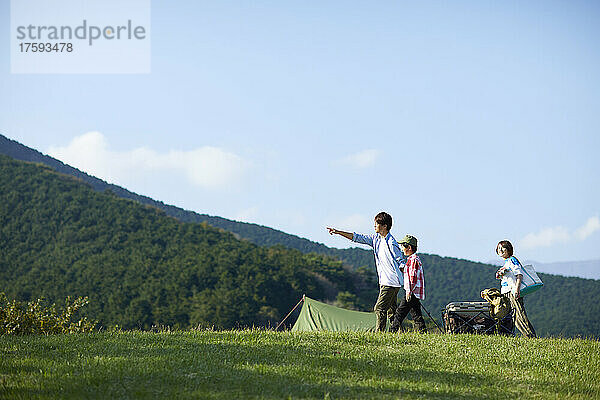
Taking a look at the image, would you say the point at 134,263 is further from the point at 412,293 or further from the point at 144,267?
the point at 412,293

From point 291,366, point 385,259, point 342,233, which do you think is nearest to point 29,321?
point 342,233

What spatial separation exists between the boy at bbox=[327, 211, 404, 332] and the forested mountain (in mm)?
41417

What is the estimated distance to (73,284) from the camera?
5497cm

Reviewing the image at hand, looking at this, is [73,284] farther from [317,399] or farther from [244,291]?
[317,399]

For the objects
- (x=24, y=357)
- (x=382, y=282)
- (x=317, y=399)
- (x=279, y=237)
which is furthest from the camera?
(x=279, y=237)

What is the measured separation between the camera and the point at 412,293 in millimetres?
10578

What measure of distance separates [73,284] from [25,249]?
7346mm

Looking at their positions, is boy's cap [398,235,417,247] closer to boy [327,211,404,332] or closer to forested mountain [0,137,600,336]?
boy [327,211,404,332]

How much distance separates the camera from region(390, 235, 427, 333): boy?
417 inches

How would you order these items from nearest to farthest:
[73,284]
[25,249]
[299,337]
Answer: [299,337] → [73,284] → [25,249]

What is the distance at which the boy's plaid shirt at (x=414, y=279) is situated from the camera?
10586mm

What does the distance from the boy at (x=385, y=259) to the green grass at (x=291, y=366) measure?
3.39 ft

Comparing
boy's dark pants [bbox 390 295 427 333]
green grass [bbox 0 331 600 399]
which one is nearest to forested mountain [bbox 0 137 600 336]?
boy's dark pants [bbox 390 295 427 333]

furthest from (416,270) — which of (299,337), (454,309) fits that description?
(299,337)
